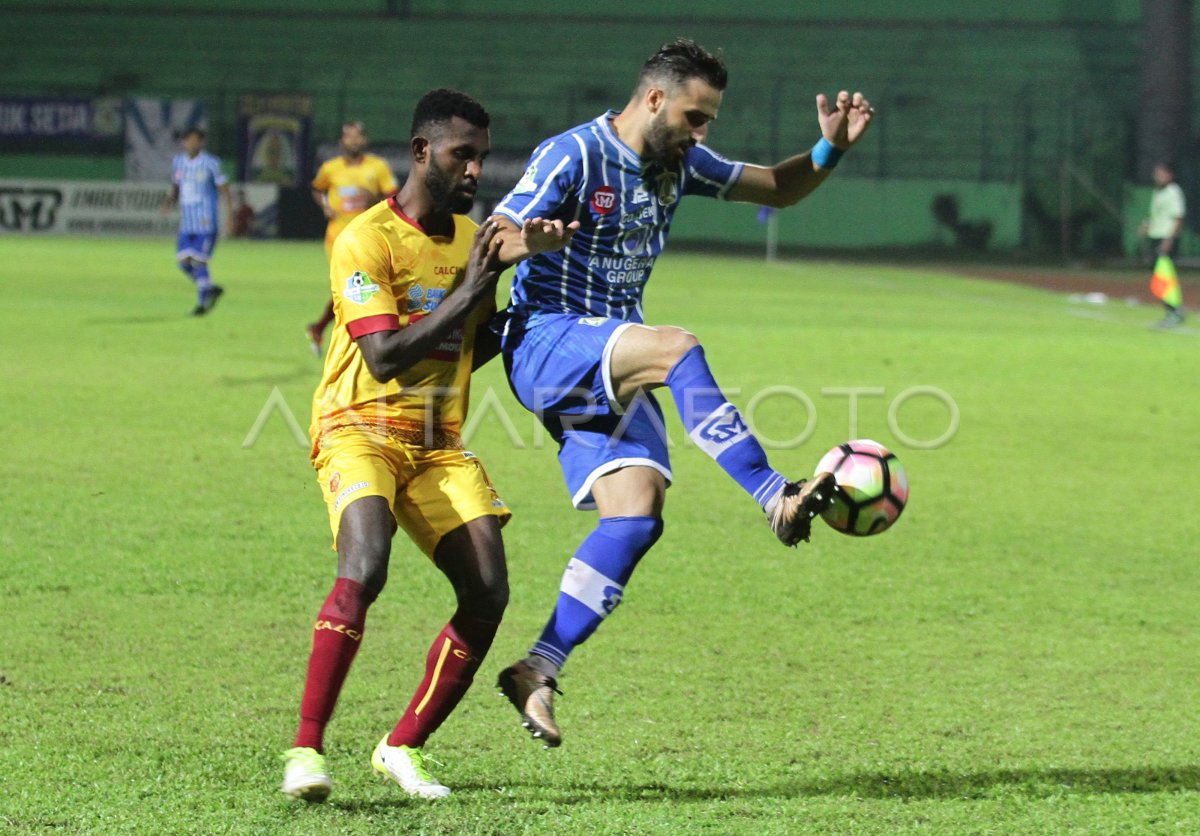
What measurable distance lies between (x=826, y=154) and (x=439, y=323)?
1.75m

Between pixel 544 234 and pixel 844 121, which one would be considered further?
pixel 844 121

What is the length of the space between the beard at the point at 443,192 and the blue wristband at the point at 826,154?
1.42 m

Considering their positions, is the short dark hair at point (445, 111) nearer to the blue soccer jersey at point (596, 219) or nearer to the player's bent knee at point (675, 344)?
the blue soccer jersey at point (596, 219)

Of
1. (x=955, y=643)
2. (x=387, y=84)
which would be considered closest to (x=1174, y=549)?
(x=955, y=643)

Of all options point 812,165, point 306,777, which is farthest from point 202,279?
point 306,777

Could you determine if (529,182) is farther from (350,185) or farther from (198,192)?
(198,192)

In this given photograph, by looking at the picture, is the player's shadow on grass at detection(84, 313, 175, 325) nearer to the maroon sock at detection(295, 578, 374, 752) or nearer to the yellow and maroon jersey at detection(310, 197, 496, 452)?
the yellow and maroon jersey at detection(310, 197, 496, 452)

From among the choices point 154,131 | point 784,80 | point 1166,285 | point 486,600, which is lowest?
point 1166,285

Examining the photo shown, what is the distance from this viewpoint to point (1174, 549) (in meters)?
8.17

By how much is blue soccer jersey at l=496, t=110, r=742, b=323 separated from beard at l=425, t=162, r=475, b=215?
0.60 feet

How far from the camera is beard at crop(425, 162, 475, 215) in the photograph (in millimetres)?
4508

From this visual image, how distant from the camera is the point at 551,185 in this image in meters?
4.64

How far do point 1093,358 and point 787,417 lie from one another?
20.1ft

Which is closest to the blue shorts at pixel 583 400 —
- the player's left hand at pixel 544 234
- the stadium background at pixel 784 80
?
the player's left hand at pixel 544 234
